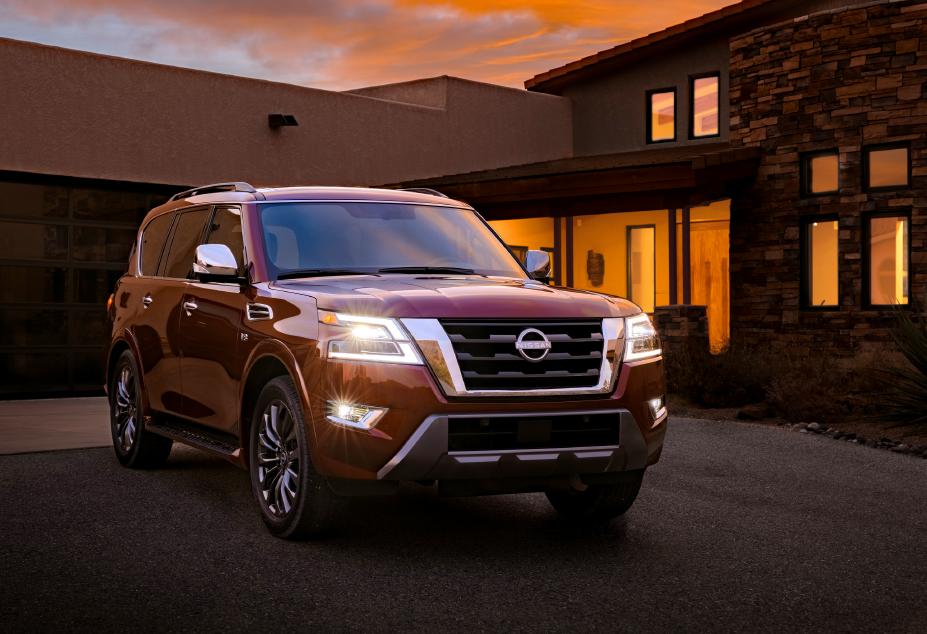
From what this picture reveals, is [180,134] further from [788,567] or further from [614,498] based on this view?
[788,567]

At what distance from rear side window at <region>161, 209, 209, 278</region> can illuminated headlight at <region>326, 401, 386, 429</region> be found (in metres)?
2.70

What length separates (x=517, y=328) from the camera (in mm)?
6117

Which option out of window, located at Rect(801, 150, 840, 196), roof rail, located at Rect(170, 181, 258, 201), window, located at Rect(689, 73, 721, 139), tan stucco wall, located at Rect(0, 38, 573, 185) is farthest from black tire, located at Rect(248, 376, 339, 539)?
window, located at Rect(689, 73, 721, 139)

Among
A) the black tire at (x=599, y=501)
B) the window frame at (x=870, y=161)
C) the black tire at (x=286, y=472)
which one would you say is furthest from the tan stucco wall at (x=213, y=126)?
the black tire at (x=599, y=501)

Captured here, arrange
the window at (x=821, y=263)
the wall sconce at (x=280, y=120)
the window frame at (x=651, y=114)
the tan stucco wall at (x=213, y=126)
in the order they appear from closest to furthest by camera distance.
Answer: the tan stucco wall at (x=213, y=126), the window at (x=821, y=263), the wall sconce at (x=280, y=120), the window frame at (x=651, y=114)

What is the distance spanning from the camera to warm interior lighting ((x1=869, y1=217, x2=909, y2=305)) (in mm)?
18719

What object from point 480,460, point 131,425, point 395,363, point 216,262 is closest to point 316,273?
point 216,262

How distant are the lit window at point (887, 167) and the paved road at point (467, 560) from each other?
10.7 metres

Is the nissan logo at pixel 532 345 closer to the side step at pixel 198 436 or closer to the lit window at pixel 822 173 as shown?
the side step at pixel 198 436

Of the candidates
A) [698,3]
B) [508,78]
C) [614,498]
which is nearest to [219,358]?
[614,498]

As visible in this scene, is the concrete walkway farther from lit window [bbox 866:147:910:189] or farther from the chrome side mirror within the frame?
lit window [bbox 866:147:910:189]

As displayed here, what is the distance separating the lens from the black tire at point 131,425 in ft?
29.9

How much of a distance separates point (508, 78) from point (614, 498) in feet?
88.7

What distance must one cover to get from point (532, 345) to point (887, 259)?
569 inches
